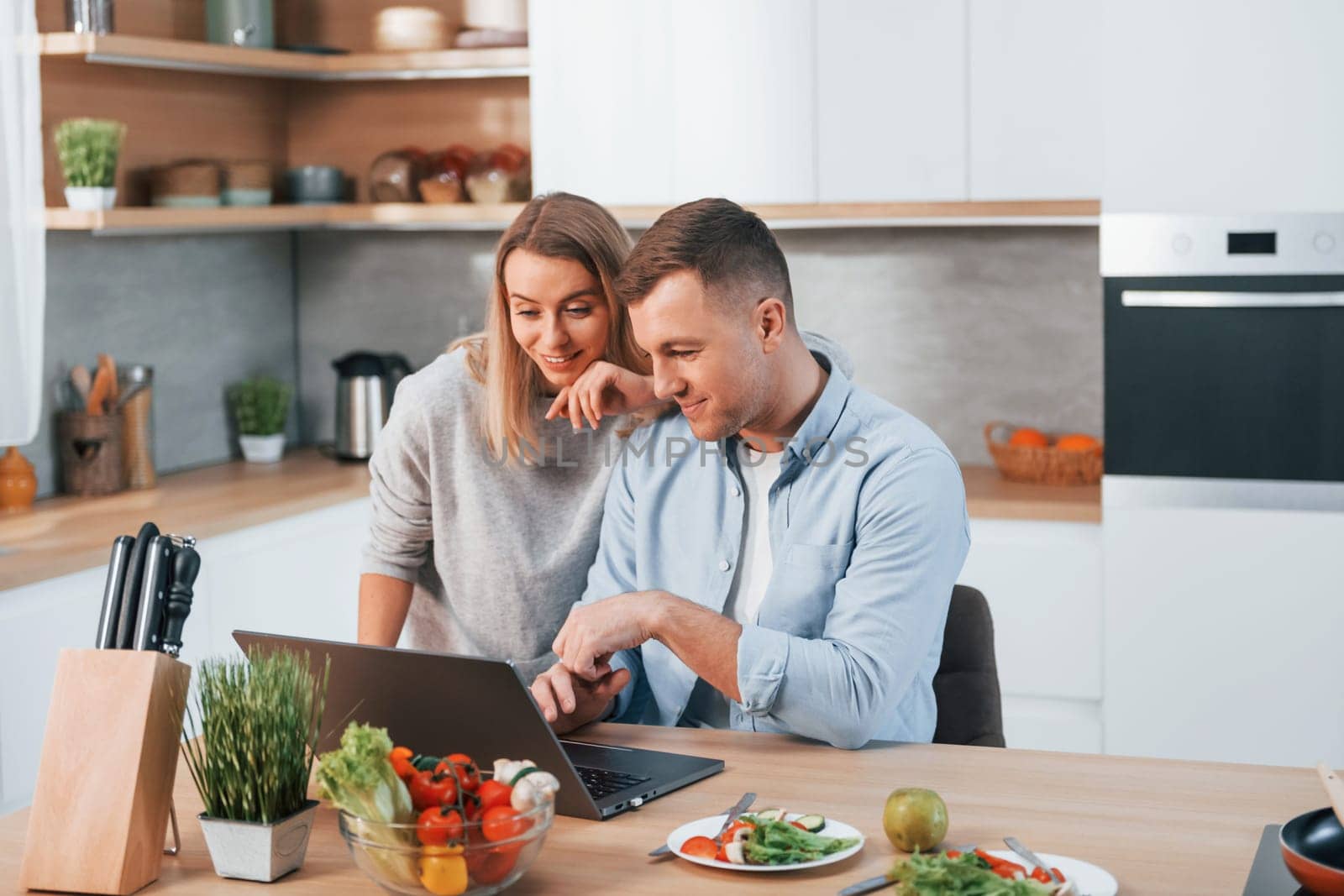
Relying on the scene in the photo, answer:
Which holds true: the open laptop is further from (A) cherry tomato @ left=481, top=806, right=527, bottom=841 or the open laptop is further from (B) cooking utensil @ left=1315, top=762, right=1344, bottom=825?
(B) cooking utensil @ left=1315, top=762, right=1344, bottom=825

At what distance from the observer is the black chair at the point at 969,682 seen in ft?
6.90

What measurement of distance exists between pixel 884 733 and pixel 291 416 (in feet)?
9.68

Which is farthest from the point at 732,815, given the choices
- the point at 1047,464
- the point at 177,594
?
the point at 1047,464

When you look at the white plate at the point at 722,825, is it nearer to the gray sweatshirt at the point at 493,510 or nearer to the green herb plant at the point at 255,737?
the green herb plant at the point at 255,737

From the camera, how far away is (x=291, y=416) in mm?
4512

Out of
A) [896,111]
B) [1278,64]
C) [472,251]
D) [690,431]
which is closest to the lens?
[690,431]

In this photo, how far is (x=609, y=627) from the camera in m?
1.76

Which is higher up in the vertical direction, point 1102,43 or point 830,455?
point 1102,43

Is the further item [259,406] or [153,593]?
[259,406]

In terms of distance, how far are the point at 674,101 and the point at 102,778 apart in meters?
2.59

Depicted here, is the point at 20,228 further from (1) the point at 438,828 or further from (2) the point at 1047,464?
(2) the point at 1047,464

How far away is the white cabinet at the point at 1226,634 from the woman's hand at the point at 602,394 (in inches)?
60.0

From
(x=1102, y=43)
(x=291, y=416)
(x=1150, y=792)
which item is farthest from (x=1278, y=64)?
(x=291, y=416)

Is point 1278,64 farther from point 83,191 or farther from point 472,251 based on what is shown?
point 83,191
